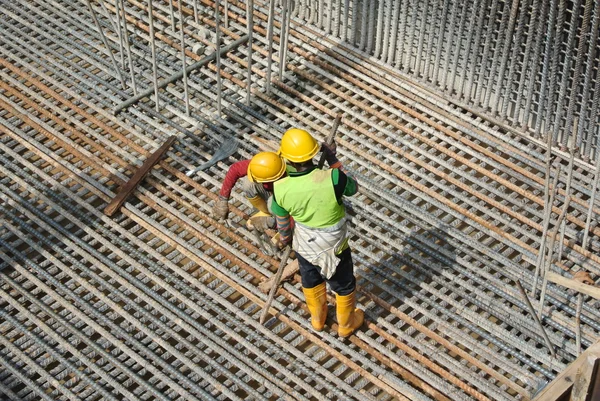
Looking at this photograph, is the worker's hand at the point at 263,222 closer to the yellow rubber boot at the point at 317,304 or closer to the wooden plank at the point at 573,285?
the yellow rubber boot at the point at 317,304

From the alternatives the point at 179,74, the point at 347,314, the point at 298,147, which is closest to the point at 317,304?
the point at 347,314

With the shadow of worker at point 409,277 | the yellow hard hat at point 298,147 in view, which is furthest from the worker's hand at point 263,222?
the yellow hard hat at point 298,147

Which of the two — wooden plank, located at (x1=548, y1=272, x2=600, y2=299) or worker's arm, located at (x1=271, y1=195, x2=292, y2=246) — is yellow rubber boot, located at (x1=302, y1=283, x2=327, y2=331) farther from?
wooden plank, located at (x1=548, y1=272, x2=600, y2=299)

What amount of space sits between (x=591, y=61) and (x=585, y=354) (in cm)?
272

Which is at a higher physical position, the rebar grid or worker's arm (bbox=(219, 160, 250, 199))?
worker's arm (bbox=(219, 160, 250, 199))

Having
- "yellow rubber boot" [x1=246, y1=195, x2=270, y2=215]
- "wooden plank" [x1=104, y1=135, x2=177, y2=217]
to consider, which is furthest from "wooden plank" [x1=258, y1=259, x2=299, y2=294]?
"wooden plank" [x1=104, y1=135, x2=177, y2=217]

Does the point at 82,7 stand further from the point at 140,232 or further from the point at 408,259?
the point at 408,259

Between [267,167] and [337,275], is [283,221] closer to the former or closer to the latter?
[267,167]

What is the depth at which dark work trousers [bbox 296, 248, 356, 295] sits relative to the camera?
642cm

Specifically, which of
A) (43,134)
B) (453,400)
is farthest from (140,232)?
(453,400)

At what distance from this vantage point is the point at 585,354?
224 inches

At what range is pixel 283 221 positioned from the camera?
633 centimetres

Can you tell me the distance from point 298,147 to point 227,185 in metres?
0.93

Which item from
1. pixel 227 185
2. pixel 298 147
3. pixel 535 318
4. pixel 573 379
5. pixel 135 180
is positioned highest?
pixel 298 147
